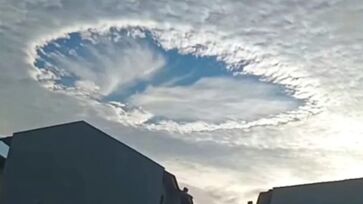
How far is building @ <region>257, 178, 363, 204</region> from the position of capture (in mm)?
19034

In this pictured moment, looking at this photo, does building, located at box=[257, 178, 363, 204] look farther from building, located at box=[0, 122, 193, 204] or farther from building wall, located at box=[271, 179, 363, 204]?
building, located at box=[0, 122, 193, 204]

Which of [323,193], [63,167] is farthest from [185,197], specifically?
[323,193]

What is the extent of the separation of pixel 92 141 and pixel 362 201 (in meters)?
11.0

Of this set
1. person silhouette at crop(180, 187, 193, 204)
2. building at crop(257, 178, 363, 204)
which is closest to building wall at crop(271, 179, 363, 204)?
building at crop(257, 178, 363, 204)

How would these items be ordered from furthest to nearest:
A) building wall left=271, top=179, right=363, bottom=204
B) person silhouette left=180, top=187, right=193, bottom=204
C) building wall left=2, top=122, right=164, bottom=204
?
person silhouette left=180, top=187, right=193, bottom=204 → building wall left=2, top=122, right=164, bottom=204 → building wall left=271, top=179, right=363, bottom=204

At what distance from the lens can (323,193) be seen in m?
19.7

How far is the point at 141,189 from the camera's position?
2633 cm

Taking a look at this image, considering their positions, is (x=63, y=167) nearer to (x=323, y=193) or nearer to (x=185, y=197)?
(x=185, y=197)

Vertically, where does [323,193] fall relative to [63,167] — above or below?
below

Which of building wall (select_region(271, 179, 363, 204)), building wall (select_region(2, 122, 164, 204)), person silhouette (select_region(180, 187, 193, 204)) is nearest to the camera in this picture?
building wall (select_region(271, 179, 363, 204))

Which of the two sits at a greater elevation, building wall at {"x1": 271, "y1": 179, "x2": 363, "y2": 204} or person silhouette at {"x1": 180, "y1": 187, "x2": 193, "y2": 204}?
person silhouette at {"x1": 180, "y1": 187, "x2": 193, "y2": 204}

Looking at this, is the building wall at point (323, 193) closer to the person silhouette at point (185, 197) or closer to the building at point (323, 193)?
the building at point (323, 193)

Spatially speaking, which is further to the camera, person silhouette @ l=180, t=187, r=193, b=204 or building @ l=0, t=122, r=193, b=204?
person silhouette @ l=180, t=187, r=193, b=204

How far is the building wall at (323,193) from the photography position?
19.0 metres
